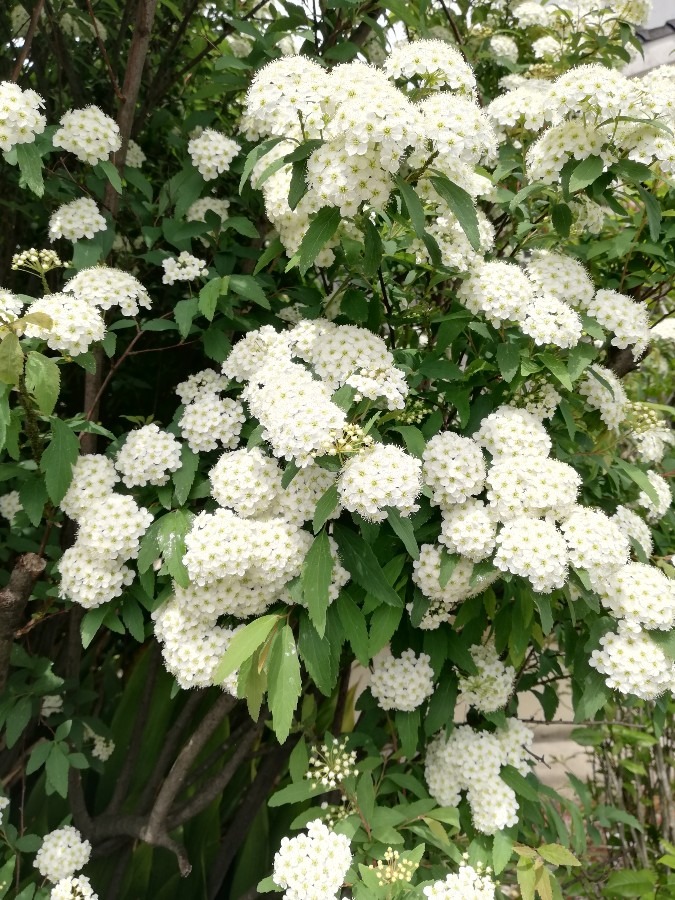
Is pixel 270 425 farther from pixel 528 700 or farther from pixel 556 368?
pixel 528 700

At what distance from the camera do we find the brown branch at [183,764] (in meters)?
2.15

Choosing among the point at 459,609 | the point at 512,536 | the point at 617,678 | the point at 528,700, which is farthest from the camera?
the point at 528,700

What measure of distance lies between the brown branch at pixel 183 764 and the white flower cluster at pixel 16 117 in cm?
154

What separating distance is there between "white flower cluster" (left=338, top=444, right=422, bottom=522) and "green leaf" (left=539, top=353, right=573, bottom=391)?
0.43m

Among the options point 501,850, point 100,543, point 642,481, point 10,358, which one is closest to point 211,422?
point 100,543

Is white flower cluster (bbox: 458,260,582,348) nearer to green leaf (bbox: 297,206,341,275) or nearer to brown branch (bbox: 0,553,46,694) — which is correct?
green leaf (bbox: 297,206,341,275)

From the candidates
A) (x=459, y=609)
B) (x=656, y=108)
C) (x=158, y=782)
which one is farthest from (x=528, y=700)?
(x=656, y=108)

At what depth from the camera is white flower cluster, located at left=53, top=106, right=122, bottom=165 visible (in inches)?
74.1

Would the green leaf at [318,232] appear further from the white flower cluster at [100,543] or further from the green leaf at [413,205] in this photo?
the white flower cluster at [100,543]

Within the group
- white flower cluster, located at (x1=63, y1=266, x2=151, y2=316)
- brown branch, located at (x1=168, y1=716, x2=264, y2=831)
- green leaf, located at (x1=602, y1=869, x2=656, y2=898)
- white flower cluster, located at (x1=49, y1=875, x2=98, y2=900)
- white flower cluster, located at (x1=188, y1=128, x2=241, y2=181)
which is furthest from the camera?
green leaf, located at (x1=602, y1=869, x2=656, y2=898)

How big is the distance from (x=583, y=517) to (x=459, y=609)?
388mm

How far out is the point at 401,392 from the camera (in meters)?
1.66

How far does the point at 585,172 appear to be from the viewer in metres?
1.69

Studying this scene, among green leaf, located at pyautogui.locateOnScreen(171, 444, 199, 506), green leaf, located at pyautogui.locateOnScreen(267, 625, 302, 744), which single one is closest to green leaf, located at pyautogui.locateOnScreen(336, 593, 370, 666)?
green leaf, located at pyautogui.locateOnScreen(267, 625, 302, 744)
